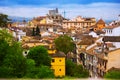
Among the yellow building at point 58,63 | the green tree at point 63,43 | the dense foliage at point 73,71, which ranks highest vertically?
the green tree at point 63,43

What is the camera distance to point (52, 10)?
20.4 feet

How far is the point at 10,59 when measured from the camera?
5.80 m

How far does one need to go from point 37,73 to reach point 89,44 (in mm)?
3288

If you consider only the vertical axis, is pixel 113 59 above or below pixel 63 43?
below

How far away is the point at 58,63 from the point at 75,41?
4.81 ft

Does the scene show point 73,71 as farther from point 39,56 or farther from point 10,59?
point 10,59

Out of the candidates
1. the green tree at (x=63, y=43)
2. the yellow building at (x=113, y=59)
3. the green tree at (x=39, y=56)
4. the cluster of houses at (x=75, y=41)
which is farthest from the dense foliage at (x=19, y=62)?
the yellow building at (x=113, y=59)

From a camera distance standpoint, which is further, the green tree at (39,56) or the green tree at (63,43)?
the green tree at (63,43)

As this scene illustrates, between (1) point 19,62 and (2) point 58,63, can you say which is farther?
(2) point 58,63

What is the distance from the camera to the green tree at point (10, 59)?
5551 millimetres

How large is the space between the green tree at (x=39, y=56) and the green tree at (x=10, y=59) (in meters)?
0.41

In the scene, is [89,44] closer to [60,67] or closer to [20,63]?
[60,67]

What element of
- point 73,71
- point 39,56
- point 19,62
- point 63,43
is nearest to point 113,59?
point 73,71

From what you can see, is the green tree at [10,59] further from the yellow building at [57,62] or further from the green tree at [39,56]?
the yellow building at [57,62]
